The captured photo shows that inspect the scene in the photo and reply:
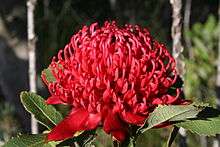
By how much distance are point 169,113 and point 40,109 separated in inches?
12.9

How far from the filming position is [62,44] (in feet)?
18.2

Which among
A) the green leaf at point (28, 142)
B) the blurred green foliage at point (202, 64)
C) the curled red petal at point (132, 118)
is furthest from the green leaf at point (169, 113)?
the blurred green foliage at point (202, 64)

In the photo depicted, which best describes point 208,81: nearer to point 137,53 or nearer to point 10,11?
point 10,11

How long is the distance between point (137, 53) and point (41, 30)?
441cm

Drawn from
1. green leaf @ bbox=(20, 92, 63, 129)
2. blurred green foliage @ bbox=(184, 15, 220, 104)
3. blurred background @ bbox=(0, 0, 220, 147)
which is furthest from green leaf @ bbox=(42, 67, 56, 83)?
blurred green foliage @ bbox=(184, 15, 220, 104)

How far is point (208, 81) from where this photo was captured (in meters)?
4.05

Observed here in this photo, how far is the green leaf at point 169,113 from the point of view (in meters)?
1.23

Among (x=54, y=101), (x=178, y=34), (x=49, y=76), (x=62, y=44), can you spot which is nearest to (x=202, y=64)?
(x=62, y=44)

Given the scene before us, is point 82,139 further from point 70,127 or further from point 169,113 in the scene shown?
point 169,113

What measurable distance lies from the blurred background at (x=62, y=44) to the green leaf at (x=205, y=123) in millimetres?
1339

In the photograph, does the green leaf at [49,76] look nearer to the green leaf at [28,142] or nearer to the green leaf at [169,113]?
the green leaf at [28,142]

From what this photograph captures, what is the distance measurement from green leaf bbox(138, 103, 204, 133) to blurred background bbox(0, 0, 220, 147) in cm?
146

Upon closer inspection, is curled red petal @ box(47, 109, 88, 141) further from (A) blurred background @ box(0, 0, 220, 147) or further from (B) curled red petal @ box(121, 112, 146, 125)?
(A) blurred background @ box(0, 0, 220, 147)

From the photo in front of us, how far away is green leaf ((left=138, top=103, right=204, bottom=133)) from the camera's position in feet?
4.03
